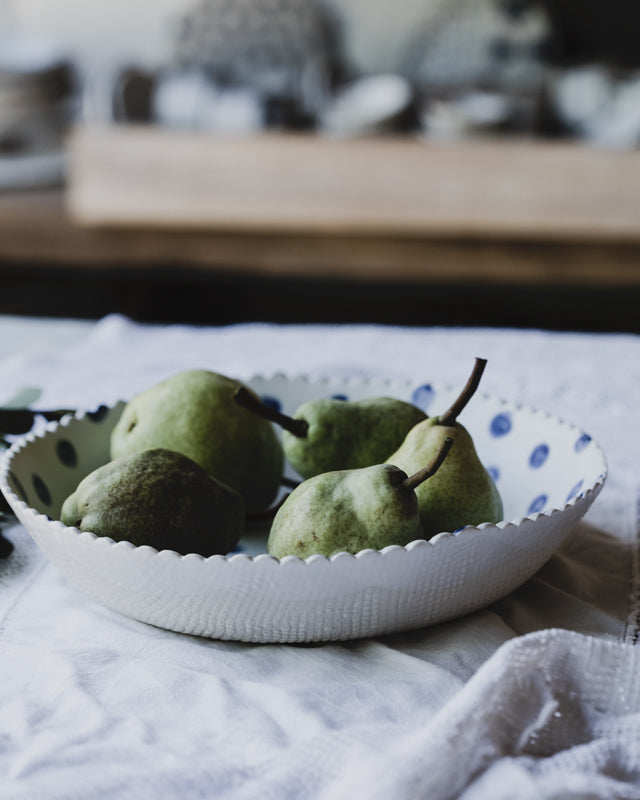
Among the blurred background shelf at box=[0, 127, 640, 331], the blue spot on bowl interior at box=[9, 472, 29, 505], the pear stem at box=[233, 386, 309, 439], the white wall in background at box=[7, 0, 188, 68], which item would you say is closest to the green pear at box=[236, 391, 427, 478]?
the pear stem at box=[233, 386, 309, 439]

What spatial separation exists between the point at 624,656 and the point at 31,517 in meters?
0.22

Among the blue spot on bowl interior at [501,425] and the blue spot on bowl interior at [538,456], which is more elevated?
the blue spot on bowl interior at [501,425]

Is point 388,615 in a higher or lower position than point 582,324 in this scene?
higher

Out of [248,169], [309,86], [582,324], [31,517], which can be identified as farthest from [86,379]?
[309,86]

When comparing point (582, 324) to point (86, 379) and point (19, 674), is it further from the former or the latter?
point (19, 674)

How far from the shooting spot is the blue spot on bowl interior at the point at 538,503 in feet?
1.48

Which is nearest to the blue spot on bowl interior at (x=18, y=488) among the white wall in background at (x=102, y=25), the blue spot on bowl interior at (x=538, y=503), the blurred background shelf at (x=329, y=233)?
the blue spot on bowl interior at (x=538, y=503)

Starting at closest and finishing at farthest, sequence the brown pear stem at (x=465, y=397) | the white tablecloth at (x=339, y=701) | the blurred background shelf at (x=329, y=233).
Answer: the white tablecloth at (x=339, y=701), the brown pear stem at (x=465, y=397), the blurred background shelf at (x=329, y=233)

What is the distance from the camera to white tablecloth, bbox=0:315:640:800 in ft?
0.96

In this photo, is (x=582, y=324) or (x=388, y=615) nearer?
(x=388, y=615)

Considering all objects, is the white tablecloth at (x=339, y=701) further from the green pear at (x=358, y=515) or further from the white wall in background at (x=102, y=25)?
the white wall in background at (x=102, y=25)

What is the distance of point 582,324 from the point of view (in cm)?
162

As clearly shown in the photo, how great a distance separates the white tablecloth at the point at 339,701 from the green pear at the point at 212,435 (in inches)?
2.9

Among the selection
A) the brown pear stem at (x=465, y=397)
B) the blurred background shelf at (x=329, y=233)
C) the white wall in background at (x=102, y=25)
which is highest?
the white wall in background at (x=102, y=25)
